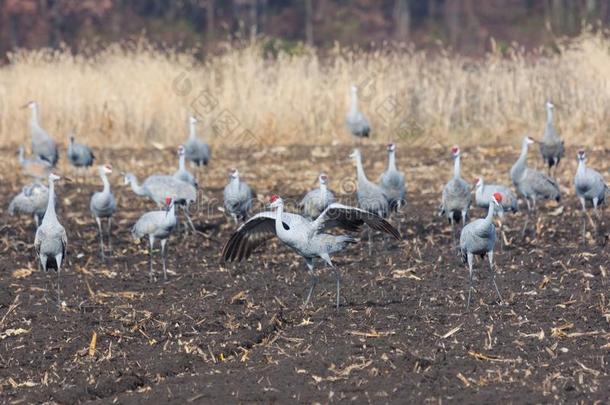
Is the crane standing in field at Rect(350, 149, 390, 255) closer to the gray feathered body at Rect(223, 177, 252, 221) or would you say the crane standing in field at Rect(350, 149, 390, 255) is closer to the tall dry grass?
the gray feathered body at Rect(223, 177, 252, 221)

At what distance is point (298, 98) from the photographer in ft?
62.1

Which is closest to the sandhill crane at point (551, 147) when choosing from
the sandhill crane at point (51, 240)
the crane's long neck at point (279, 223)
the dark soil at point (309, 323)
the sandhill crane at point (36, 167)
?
the dark soil at point (309, 323)

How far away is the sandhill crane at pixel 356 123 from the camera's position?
57.4ft

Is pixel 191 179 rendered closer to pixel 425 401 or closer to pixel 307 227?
pixel 307 227

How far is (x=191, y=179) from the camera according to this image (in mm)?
12836

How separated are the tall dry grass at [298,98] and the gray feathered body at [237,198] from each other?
6701mm

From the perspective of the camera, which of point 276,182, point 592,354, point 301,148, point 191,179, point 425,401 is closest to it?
point 425,401

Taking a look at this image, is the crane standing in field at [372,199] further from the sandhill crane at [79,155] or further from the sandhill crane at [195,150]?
the sandhill crane at [79,155]

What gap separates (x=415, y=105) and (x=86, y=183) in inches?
227

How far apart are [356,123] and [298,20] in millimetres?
24191

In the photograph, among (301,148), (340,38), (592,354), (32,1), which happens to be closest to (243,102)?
(301,148)

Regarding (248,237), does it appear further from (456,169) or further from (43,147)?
(43,147)

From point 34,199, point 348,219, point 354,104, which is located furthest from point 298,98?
point 348,219

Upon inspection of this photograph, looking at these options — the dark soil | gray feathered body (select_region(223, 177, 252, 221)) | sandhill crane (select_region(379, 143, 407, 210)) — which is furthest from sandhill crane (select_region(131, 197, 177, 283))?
sandhill crane (select_region(379, 143, 407, 210))
